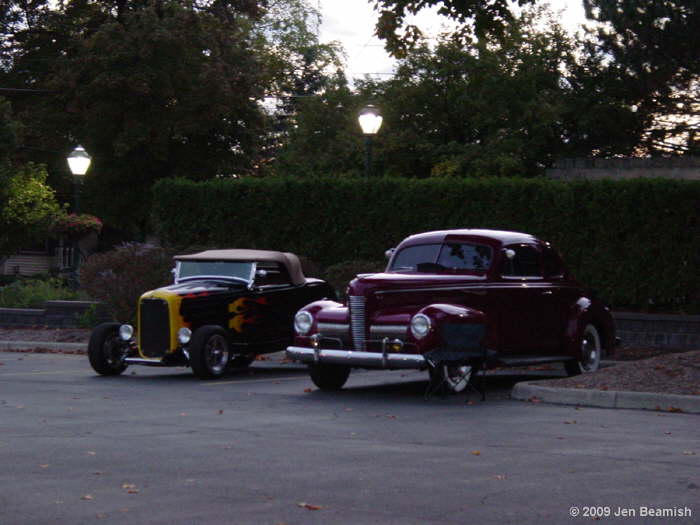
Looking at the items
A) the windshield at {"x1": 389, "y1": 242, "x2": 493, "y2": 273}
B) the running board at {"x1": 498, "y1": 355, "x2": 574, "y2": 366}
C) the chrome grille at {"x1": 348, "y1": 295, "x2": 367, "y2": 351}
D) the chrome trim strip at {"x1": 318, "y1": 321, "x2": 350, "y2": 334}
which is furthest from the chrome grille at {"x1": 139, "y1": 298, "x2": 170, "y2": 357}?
the running board at {"x1": 498, "y1": 355, "x2": 574, "y2": 366}

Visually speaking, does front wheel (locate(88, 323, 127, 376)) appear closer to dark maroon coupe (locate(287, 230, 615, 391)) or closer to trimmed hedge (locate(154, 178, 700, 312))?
dark maroon coupe (locate(287, 230, 615, 391))

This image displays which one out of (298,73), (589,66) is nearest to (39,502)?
(589,66)

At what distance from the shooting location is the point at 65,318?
88.0 feet

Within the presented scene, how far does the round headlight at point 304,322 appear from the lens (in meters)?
15.5

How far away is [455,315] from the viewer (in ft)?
47.1

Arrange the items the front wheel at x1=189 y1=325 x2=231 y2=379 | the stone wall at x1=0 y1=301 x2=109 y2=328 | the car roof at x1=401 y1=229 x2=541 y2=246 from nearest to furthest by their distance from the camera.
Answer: the car roof at x1=401 y1=229 x2=541 y2=246 < the front wheel at x1=189 y1=325 x2=231 y2=379 < the stone wall at x1=0 y1=301 x2=109 y2=328

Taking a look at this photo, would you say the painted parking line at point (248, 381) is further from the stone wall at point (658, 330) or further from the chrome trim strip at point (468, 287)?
the stone wall at point (658, 330)

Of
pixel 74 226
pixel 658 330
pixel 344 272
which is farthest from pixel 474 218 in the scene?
pixel 74 226

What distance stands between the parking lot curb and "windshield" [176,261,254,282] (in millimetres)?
5541

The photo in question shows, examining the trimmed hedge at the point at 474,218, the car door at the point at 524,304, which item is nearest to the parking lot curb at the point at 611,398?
the car door at the point at 524,304

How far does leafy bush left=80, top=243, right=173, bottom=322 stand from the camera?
23.9 meters

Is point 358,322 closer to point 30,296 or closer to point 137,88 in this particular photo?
point 30,296

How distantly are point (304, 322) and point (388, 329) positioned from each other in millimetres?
1413

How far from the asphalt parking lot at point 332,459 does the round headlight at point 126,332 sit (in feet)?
7.61
